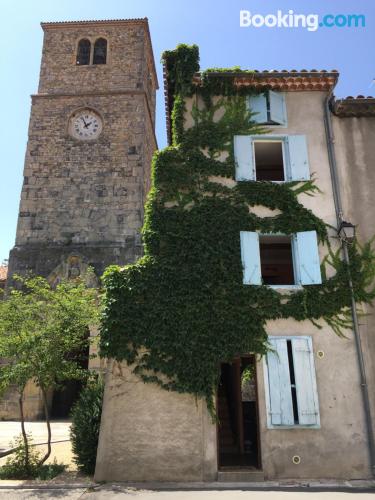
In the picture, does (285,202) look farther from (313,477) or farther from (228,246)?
(313,477)

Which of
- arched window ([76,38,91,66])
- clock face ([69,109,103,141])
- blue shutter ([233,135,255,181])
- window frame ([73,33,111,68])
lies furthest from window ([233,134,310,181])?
arched window ([76,38,91,66])

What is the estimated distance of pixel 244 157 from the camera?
9.30 m

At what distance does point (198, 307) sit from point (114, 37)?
695 inches

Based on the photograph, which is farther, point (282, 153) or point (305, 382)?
point (282, 153)

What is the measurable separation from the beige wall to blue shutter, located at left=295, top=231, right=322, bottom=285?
1174mm

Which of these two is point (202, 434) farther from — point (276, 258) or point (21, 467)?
point (276, 258)

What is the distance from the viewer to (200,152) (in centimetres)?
934

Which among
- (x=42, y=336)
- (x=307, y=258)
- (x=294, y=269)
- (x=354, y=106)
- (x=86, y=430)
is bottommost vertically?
(x=86, y=430)

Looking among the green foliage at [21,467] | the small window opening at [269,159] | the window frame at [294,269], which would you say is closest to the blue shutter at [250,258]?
the window frame at [294,269]

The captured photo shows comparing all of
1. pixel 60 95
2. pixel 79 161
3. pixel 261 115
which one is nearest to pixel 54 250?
pixel 79 161

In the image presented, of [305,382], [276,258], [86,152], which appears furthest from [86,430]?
[86,152]

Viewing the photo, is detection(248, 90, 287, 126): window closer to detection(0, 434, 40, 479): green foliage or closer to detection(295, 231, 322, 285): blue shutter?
detection(295, 231, 322, 285): blue shutter

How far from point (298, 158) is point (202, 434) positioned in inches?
235

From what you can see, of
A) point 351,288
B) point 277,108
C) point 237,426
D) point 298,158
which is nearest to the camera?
point 351,288
